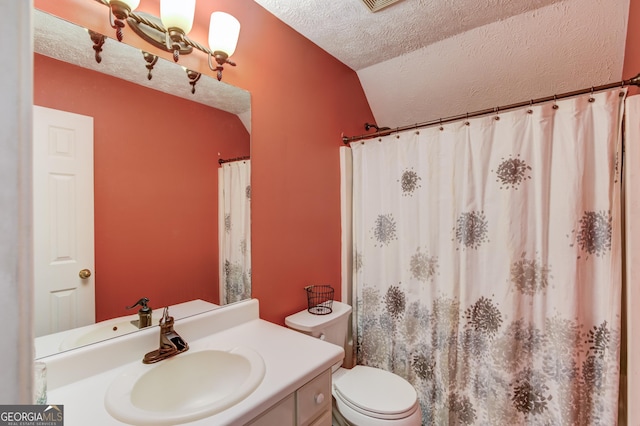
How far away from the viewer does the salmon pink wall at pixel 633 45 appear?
1.27 meters

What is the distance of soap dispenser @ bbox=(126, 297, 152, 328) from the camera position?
1.05m

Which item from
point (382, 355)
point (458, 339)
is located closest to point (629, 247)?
point (458, 339)

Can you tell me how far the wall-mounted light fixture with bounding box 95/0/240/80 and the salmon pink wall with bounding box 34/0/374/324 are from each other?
2.4 inches

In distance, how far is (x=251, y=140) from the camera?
1395 millimetres

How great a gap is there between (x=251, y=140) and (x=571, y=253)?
160 centimetres

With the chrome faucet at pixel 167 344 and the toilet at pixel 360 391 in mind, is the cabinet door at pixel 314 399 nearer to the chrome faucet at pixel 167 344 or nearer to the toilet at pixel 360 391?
the toilet at pixel 360 391

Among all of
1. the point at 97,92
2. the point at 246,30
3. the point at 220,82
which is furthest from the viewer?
the point at 246,30

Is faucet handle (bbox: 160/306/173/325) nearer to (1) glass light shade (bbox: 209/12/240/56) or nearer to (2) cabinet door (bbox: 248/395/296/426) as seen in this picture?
(2) cabinet door (bbox: 248/395/296/426)

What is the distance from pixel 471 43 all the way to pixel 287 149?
4.22 feet

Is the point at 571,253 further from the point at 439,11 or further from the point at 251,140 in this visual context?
the point at 251,140

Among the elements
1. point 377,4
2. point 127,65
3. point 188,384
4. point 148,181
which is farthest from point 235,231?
point 377,4

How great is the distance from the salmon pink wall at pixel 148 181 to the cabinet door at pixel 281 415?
1.98 feet

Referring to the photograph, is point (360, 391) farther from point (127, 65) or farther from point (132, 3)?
point (132, 3)
